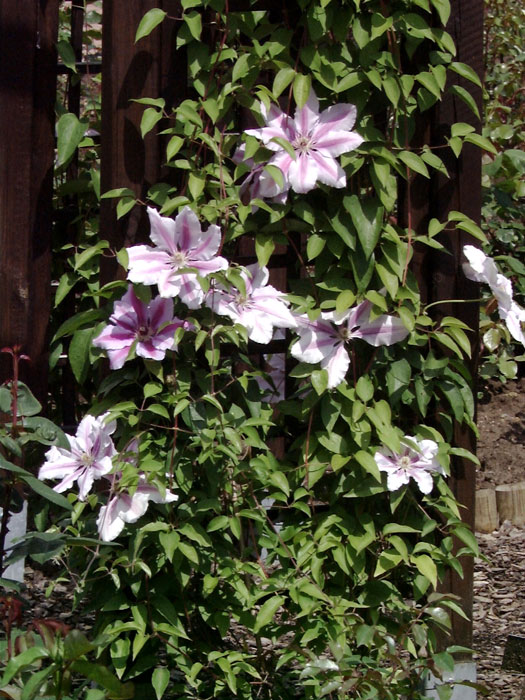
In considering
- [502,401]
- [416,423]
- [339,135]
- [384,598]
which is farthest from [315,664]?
[502,401]

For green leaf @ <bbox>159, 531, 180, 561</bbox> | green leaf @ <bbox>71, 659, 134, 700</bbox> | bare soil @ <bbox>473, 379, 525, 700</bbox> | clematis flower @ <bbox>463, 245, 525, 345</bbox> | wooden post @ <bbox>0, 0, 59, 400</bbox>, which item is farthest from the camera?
bare soil @ <bbox>473, 379, 525, 700</bbox>

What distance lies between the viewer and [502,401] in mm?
3971

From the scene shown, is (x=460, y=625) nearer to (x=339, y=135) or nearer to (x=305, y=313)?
(x=305, y=313)

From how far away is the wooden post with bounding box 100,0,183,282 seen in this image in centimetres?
203

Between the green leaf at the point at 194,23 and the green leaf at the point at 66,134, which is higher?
the green leaf at the point at 194,23

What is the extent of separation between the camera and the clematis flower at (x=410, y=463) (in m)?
2.07

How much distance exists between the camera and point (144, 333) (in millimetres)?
1978

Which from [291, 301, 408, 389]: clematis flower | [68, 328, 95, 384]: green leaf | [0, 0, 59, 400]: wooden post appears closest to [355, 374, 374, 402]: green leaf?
[291, 301, 408, 389]: clematis flower

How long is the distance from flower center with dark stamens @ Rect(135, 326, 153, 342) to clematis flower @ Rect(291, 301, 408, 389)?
0.93ft

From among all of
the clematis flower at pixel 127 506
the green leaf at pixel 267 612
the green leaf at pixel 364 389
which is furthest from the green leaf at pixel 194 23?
the green leaf at pixel 267 612

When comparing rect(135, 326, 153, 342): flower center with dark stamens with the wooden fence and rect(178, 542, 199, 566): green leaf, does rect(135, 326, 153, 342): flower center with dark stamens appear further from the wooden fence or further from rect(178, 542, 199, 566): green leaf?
rect(178, 542, 199, 566): green leaf

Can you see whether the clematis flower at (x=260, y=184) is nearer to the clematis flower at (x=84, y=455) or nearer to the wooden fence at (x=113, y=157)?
the wooden fence at (x=113, y=157)

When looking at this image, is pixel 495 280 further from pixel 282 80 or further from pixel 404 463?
pixel 282 80

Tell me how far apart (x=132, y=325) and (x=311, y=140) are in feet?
1.62
